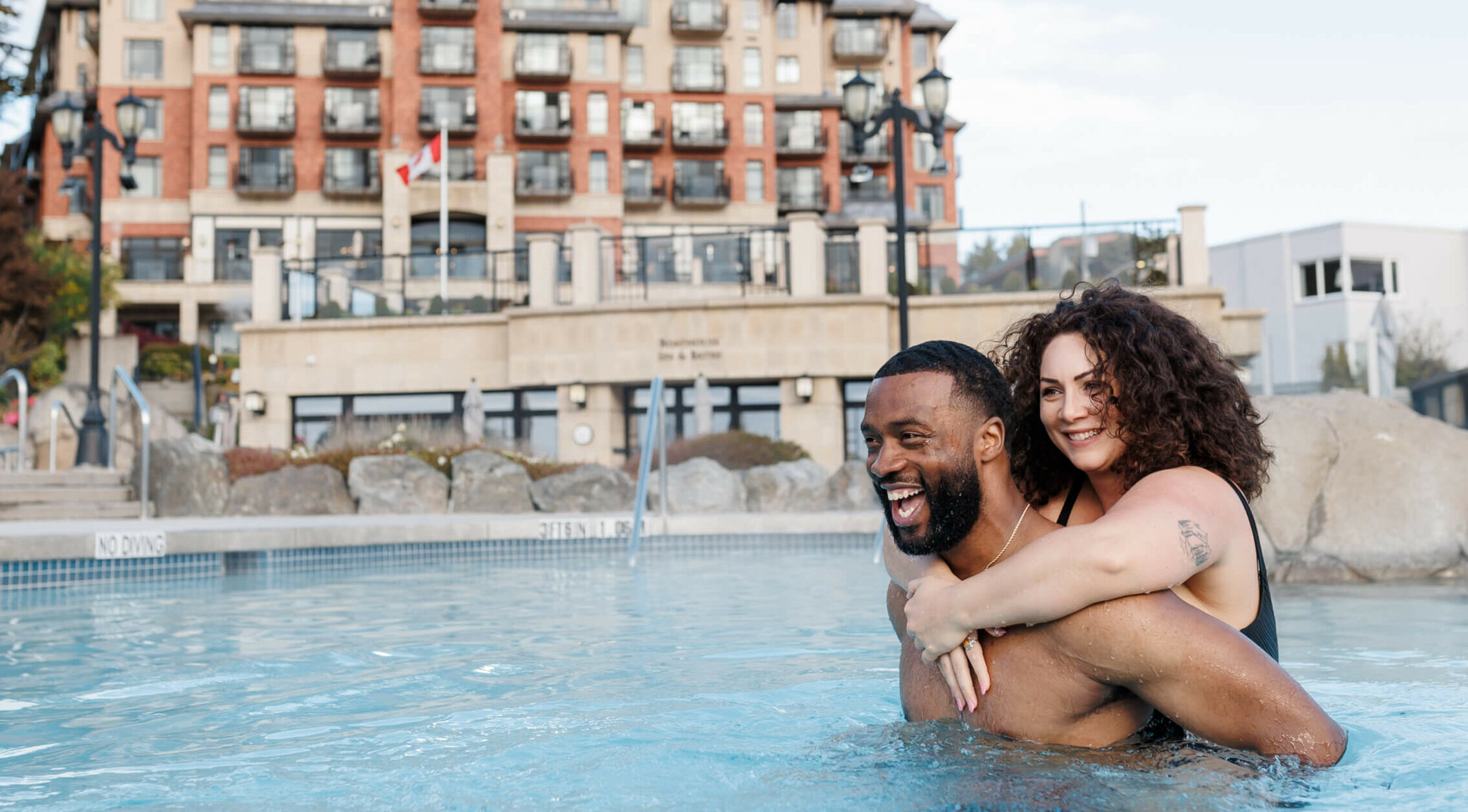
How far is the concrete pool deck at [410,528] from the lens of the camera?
10.1 m

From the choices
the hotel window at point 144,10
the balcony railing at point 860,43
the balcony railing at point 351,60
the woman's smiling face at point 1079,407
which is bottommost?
the woman's smiling face at point 1079,407

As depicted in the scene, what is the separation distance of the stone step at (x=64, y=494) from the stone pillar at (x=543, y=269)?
10358mm

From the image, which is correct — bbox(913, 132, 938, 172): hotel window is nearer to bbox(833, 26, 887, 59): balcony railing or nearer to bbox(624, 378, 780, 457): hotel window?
bbox(833, 26, 887, 59): balcony railing

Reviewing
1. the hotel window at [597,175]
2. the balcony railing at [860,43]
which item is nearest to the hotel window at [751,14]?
the balcony railing at [860,43]

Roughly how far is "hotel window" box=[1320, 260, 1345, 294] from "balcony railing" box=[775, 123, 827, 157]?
64.6 feet

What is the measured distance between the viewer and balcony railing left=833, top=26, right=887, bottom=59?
50.2 m

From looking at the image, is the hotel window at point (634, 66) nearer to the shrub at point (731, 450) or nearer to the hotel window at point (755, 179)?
the hotel window at point (755, 179)

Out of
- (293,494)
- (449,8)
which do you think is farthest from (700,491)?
(449,8)

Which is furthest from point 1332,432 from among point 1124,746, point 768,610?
point 1124,746

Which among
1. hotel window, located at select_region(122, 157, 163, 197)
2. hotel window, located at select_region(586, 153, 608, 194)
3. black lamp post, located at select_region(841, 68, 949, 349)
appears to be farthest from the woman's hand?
hotel window, located at select_region(122, 157, 163, 197)

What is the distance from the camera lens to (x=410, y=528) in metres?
11.2

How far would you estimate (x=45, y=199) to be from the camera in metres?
43.8

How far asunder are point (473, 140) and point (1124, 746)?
43816 millimetres

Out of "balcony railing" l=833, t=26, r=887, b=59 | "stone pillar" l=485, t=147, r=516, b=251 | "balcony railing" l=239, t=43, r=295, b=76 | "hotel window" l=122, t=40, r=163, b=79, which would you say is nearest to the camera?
"stone pillar" l=485, t=147, r=516, b=251
